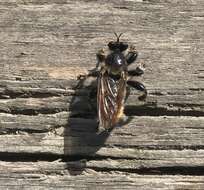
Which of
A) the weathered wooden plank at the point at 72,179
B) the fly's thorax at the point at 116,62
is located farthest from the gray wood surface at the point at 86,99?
the fly's thorax at the point at 116,62

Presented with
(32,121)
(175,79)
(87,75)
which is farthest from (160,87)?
(32,121)

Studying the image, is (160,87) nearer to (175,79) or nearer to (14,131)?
(175,79)

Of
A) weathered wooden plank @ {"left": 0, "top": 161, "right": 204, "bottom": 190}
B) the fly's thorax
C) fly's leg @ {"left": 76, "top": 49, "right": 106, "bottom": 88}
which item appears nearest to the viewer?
weathered wooden plank @ {"left": 0, "top": 161, "right": 204, "bottom": 190}

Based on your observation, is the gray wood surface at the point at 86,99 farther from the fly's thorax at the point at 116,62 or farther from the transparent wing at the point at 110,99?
the fly's thorax at the point at 116,62

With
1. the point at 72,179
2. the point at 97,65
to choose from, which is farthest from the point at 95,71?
the point at 72,179

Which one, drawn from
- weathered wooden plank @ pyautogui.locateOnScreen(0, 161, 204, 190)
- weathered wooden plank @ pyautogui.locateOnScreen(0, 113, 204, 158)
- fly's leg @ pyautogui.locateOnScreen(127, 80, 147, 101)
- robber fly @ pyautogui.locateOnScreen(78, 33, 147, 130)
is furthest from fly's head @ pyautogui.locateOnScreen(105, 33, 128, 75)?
weathered wooden plank @ pyautogui.locateOnScreen(0, 161, 204, 190)

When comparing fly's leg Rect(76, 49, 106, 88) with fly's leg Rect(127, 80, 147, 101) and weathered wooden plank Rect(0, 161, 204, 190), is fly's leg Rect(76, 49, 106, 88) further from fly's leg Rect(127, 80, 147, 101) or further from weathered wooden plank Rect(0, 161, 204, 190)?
weathered wooden plank Rect(0, 161, 204, 190)

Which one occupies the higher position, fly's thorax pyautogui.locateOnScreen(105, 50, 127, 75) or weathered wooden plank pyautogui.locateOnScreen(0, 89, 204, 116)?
fly's thorax pyautogui.locateOnScreen(105, 50, 127, 75)
